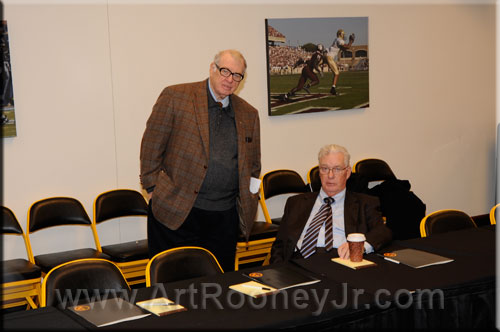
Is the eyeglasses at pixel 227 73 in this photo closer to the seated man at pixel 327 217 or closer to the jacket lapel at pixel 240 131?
the jacket lapel at pixel 240 131

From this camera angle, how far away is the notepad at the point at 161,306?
234 cm

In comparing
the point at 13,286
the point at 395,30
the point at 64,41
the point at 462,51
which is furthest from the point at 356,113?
the point at 13,286

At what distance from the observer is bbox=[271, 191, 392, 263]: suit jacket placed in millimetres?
3508

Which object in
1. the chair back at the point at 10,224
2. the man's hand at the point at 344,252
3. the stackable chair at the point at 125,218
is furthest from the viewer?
the stackable chair at the point at 125,218

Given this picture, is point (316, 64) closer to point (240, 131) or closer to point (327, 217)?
point (240, 131)

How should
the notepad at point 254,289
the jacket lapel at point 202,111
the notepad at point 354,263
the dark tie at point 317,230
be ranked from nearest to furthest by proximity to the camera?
the notepad at point 254,289
the notepad at point 354,263
the dark tie at point 317,230
the jacket lapel at point 202,111

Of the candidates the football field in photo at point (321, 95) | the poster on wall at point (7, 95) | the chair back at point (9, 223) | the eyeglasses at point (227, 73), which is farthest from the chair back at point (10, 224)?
the football field in photo at point (321, 95)

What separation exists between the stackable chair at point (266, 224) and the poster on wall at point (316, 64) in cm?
59

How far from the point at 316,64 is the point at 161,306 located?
4.05 metres

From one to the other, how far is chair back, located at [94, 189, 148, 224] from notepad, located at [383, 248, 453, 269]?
8.25 ft

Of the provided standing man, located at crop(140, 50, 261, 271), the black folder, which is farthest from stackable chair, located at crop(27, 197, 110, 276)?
the black folder

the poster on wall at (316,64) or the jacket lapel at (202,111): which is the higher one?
the poster on wall at (316,64)

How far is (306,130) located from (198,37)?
4.55ft

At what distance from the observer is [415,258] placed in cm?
302
